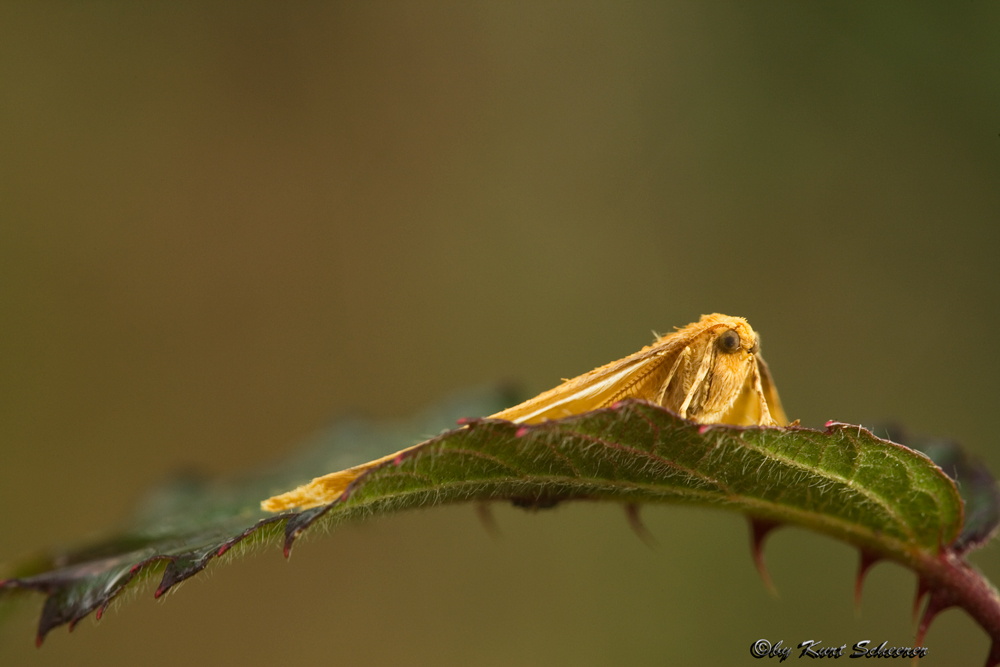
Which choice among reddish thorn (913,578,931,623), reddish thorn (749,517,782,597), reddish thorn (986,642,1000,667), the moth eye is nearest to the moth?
the moth eye

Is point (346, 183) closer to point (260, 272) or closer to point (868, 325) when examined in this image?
point (260, 272)

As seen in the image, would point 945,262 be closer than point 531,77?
Yes

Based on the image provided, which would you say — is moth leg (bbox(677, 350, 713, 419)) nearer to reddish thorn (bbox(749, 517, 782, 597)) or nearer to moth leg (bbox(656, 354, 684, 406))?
moth leg (bbox(656, 354, 684, 406))

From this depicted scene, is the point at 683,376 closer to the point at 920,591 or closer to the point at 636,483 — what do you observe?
the point at 636,483

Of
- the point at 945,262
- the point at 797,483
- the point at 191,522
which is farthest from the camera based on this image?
the point at 945,262

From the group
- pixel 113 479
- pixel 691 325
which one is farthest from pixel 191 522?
pixel 113 479

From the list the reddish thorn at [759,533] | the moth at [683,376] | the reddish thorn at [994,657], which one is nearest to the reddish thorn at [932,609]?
the reddish thorn at [994,657]

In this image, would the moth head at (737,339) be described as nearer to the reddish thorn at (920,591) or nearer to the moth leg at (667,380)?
the moth leg at (667,380)
